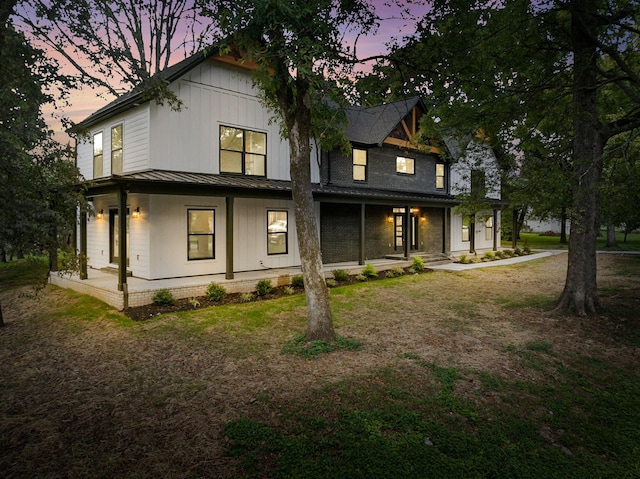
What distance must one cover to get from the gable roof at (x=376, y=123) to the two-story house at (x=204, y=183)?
0.11 meters

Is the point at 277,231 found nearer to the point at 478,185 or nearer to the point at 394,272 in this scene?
the point at 394,272

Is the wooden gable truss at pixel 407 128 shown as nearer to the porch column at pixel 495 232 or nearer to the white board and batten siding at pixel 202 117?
the white board and batten siding at pixel 202 117

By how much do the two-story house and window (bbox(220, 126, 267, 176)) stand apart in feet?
0.12

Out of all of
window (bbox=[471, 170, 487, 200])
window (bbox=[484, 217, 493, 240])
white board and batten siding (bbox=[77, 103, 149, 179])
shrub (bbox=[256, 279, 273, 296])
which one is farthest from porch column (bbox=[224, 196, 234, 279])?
window (bbox=[484, 217, 493, 240])

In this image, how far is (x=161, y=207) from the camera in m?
11.2

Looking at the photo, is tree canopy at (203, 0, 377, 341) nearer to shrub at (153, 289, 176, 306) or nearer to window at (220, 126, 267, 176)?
shrub at (153, 289, 176, 306)

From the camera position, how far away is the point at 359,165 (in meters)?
16.8

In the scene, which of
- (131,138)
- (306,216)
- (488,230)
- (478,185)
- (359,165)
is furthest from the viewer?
(488,230)

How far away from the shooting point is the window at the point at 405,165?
18609mm

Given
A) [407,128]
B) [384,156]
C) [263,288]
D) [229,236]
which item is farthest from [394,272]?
[407,128]

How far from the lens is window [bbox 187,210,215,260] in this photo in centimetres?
1189

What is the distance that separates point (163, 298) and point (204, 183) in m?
3.30

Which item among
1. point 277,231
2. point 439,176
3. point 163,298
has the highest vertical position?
point 439,176

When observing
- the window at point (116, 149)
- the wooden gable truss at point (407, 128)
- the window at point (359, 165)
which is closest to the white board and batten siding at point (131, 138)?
the window at point (116, 149)
